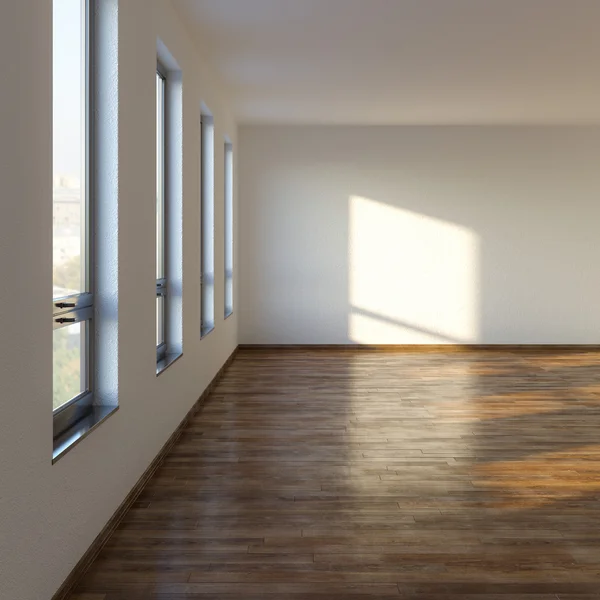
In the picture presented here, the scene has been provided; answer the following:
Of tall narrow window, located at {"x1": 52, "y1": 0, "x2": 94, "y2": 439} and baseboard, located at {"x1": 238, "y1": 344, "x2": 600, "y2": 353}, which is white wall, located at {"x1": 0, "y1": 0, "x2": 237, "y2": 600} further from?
baseboard, located at {"x1": 238, "y1": 344, "x2": 600, "y2": 353}

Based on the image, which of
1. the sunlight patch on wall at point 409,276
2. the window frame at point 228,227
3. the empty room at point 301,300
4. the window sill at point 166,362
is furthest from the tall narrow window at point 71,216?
the sunlight patch on wall at point 409,276

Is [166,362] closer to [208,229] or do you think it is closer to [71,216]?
[71,216]

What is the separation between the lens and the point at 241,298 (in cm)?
1040

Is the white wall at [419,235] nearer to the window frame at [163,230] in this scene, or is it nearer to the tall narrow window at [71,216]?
the window frame at [163,230]

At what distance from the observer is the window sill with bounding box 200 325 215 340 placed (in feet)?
22.3

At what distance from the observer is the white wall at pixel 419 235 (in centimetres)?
1029

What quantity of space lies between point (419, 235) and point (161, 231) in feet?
18.3

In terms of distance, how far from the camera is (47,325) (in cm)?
263

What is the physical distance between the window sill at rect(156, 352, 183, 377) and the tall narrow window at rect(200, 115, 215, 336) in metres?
1.91

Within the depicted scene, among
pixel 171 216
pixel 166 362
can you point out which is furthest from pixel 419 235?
pixel 166 362

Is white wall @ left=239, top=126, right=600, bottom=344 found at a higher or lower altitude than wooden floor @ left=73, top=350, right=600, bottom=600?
higher

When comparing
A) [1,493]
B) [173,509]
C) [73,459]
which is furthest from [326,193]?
[1,493]

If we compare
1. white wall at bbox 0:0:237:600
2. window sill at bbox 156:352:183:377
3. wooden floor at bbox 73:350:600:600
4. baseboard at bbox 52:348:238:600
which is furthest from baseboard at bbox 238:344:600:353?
white wall at bbox 0:0:237:600

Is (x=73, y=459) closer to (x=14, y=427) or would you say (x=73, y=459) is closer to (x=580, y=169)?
(x=14, y=427)
